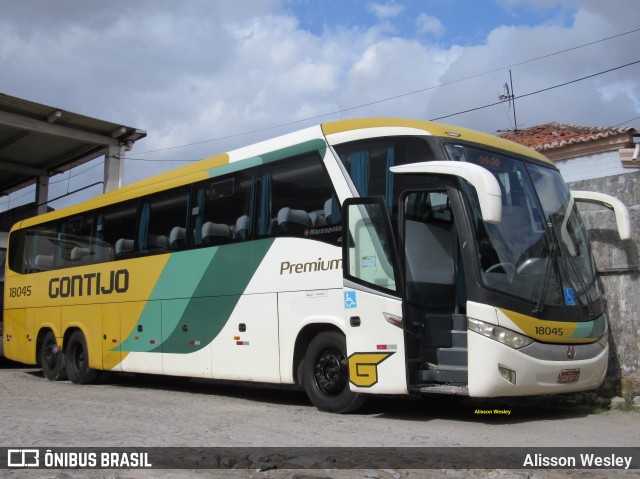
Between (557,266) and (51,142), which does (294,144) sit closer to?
(557,266)

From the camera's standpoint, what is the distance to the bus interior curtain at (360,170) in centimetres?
841

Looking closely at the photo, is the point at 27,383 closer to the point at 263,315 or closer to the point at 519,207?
the point at 263,315

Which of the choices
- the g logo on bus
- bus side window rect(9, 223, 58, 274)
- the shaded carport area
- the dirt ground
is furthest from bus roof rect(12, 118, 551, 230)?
the shaded carport area

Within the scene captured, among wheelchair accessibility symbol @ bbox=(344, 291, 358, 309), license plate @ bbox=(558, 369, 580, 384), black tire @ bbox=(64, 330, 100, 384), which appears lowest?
license plate @ bbox=(558, 369, 580, 384)

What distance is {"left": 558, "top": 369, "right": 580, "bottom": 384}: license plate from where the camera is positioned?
24.9 feet

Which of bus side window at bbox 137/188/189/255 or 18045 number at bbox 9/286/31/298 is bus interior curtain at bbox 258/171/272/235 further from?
18045 number at bbox 9/286/31/298

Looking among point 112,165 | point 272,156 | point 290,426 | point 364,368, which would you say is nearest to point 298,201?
point 272,156

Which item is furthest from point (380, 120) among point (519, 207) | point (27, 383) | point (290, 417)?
point (27, 383)

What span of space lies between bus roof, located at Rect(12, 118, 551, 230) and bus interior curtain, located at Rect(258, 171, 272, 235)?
422mm

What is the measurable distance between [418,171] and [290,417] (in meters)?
3.28

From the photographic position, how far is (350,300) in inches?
322

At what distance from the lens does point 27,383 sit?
1395cm

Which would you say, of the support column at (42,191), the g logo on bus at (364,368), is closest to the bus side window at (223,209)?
the g logo on bus at (364,368)

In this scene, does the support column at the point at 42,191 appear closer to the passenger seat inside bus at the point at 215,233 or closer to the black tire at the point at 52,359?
the black tire at the point at 52,359
